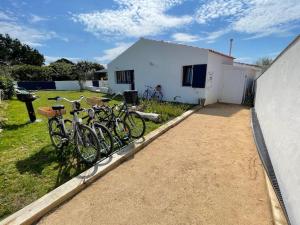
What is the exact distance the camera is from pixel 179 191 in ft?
7.95

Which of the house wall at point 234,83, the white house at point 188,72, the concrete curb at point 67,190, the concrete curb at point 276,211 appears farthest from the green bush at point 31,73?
the concrete curb at point 276,211

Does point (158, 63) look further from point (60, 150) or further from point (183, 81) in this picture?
point (60, 150)

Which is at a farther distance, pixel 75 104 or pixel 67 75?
pixel 67 75

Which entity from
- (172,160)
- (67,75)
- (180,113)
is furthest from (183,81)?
(67,75)

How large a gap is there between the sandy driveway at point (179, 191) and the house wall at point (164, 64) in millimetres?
5518

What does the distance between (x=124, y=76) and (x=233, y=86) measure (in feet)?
25.8

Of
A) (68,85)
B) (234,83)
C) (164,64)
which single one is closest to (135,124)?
(164,64)

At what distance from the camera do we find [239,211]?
6.77 ft

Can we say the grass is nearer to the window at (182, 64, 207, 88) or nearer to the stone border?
the stone border

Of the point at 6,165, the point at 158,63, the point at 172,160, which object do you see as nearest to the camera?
the point at 6,165

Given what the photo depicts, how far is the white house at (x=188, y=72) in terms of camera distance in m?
8.38

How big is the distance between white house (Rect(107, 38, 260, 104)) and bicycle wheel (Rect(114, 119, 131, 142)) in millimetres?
5833

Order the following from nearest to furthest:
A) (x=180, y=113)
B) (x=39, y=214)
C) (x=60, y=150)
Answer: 1. (x=39, y=214)
2. (x=60, y=150)
3. (x=180, y=113)

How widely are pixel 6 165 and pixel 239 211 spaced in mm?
3979
